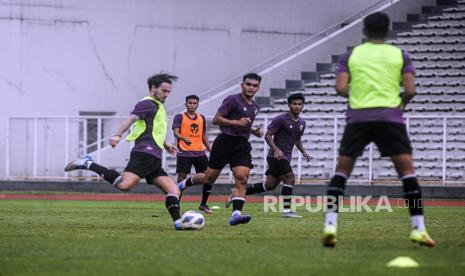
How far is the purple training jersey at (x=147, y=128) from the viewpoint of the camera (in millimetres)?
14070

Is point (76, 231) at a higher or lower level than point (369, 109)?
lower

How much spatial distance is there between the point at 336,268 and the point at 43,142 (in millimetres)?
24940

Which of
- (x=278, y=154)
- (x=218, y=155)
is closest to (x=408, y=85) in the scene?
(x=218, y=155)

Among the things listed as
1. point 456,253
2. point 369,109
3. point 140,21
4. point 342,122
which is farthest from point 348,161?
point 140,21

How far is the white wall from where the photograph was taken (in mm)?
34531

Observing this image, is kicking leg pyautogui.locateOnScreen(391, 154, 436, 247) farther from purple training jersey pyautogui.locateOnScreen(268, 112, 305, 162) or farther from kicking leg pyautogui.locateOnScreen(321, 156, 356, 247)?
purple training jersey pyautogui.locateOnScreen(268, 112, 305, 162)

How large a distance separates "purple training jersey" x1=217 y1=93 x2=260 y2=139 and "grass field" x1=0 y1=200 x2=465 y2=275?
52.8 inches

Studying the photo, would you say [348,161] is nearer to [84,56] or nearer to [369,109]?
[369,109]

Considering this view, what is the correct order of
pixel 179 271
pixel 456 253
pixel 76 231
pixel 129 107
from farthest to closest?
pixel 129 107
pixel 76 231
pixel 456 253
pixel 179 271

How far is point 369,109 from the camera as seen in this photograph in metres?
10.9

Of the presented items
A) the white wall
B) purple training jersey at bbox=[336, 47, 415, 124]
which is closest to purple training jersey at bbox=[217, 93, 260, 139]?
purple training jersey at bbox=[336, 47, 415, 124]

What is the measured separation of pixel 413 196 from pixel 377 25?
68.9 inches

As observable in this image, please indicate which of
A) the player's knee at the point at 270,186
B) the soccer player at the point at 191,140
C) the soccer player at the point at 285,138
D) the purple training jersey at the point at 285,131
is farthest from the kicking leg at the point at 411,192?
the soccer player at the point at 191,140

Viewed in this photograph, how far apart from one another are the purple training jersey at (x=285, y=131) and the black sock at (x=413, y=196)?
7528 mm
